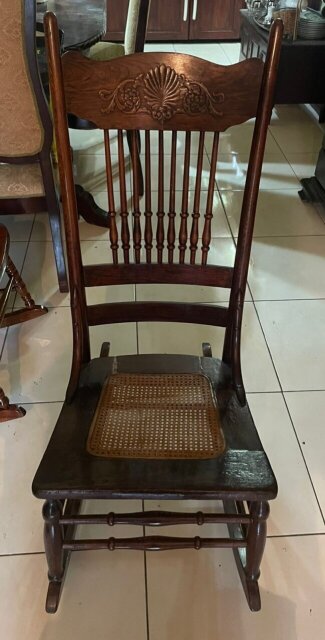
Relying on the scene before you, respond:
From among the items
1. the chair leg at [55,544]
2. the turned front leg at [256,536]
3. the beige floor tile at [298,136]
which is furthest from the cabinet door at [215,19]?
the turned front leg at [256,536]

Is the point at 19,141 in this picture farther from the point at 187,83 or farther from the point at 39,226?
the point at 187,83

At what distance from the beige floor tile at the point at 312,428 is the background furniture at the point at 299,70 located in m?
1.73

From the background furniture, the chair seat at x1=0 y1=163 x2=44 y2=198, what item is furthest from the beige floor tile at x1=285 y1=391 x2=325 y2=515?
the background furniture

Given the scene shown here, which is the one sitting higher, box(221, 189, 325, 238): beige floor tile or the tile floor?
the tile floor

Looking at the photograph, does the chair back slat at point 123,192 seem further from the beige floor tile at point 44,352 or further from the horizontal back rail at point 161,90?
the beige floor tile at point 44,352

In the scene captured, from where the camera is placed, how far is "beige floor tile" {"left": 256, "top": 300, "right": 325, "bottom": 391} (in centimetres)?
166

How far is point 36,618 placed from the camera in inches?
44.3

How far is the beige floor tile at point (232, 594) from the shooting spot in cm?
111

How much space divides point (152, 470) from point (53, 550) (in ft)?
0.93

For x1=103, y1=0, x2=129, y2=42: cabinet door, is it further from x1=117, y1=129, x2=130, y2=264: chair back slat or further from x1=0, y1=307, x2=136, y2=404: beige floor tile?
x1=117, y1=129, x2=130, y2=264: chair back slat

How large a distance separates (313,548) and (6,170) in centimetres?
144

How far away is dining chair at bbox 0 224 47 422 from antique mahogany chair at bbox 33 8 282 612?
0.43m

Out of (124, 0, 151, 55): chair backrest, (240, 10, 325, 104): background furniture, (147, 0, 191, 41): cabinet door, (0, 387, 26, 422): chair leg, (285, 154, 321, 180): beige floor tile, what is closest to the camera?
(0, 387, 26, 422): chair leg

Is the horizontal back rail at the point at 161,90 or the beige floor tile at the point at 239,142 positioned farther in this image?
the beige floor tile at the point at 239,142
